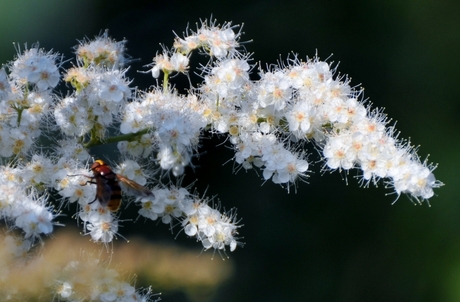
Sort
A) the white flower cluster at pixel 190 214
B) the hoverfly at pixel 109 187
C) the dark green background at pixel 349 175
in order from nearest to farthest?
the hoverfly at pixel 109 187
the white flower cluster at pixel 190 214
the dark green background at pixel 349 175

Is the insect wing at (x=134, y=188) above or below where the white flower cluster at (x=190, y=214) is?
below

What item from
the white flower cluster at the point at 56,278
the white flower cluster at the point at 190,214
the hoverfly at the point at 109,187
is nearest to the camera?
the white flower cluster at the point at 56,278

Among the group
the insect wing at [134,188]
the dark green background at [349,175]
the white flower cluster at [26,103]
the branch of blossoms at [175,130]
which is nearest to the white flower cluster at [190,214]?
the branch of blossoms at [175,130]

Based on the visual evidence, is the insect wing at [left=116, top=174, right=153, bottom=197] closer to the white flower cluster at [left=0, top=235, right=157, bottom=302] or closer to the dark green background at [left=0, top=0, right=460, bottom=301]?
the white flower cluster at [left=0, top=235, right=157, bottom=302]

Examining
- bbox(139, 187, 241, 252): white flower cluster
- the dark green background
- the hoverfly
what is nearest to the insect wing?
the hoverfly

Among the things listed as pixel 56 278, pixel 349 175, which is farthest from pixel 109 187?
pixel 349 175

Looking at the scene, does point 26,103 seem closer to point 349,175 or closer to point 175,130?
point 175,130

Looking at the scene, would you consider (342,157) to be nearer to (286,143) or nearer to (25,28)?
(286,143)

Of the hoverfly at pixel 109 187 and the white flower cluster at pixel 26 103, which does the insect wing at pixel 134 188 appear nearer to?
the hoverfly at pixel 109 187
